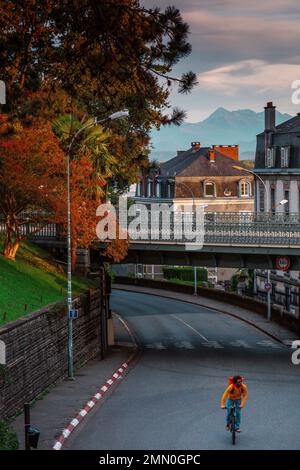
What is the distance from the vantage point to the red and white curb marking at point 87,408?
26.6 m

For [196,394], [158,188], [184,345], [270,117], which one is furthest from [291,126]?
[196,394]

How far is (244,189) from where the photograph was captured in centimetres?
11831

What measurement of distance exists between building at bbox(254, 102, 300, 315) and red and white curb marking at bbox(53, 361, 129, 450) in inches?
1365

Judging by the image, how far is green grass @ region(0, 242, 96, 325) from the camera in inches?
1394

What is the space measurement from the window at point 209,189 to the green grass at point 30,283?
62545mm

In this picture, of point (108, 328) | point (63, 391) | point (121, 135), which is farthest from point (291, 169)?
point (63, 391)

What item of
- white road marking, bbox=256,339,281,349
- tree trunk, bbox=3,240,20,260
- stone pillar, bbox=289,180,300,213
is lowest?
white road marking, bbox=256,339,281,349

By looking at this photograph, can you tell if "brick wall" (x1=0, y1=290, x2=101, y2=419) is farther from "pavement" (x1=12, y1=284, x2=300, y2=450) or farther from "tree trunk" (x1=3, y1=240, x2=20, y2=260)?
"tree trunk" (x1=3, y1=240, x2=20, y2=260)

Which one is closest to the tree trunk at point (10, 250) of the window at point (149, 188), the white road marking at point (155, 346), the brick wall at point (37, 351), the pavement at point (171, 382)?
the brick wall at point (37, 351)

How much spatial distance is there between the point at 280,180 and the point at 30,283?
4166cm

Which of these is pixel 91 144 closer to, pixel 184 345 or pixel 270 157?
pixel 184 345

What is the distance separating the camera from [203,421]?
3020 cm

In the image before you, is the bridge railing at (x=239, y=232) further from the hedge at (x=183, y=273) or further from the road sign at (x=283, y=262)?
the hedge at (x=183, y=273)

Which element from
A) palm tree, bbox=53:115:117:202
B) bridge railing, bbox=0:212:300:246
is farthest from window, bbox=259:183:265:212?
bridge railing, bbox=0:212:300:246
